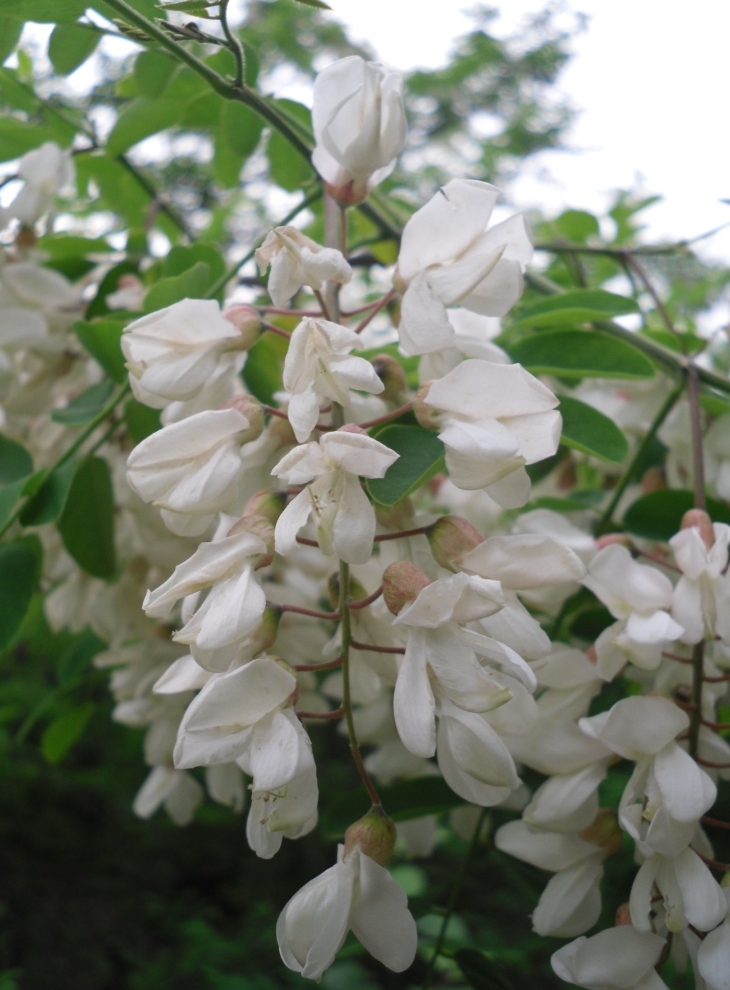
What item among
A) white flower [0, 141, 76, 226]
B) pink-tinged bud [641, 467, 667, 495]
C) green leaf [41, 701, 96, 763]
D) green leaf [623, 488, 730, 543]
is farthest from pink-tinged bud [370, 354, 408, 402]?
green leaf [41, 701, 96, 763]

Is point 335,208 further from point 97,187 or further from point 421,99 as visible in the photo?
point 421,99

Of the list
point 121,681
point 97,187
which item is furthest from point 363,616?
point 97,187

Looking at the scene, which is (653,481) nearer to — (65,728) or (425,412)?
(425,412)

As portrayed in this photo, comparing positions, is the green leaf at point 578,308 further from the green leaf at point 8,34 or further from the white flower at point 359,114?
the green leaf at point 8,34

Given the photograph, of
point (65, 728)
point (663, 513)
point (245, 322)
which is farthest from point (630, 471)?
point (65, 728)

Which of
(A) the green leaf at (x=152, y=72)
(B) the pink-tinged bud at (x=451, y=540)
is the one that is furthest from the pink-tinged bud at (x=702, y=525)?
(A) the green leaf at (x=152, y=72)

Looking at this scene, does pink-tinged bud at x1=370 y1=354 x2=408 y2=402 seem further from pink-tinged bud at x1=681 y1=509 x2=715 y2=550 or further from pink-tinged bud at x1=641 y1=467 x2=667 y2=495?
pink-tinged bud at x1=641 y1=467 x2=667 y2=495
